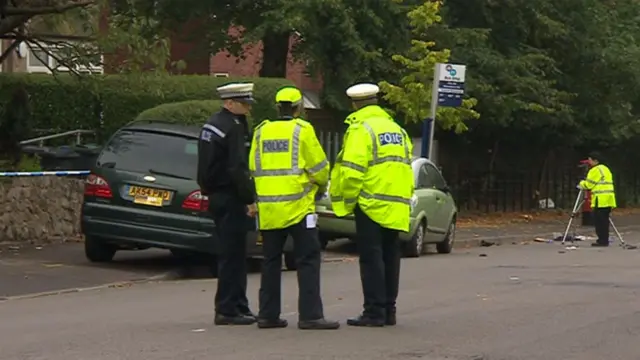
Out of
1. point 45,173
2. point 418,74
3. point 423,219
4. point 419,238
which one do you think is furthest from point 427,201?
point 418,74

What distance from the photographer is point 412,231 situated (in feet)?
61.8

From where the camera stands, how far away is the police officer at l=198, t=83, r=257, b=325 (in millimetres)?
9953

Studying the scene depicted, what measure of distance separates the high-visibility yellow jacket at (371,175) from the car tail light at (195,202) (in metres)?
4.85

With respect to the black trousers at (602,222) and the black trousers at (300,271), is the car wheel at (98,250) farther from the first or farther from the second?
the black trousers at (602,222)

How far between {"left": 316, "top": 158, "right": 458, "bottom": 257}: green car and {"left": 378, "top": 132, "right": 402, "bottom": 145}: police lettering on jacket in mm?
8091

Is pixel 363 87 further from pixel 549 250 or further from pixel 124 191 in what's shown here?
pixel 549 250

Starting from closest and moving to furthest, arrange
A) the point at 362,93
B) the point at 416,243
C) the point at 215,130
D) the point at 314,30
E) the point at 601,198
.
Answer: the point at 362,93, the point at 215,130, the point at 416,243, the point at 601,198, the point at 314,30

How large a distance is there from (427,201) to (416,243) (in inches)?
31.1

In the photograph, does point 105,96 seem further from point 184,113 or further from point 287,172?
point 287,172

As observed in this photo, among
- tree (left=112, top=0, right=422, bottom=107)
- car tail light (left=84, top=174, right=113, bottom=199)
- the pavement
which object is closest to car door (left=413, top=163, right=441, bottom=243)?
the pavement

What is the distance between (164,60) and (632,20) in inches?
722

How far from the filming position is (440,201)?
20.2 m

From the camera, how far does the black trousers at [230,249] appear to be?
1002 cm

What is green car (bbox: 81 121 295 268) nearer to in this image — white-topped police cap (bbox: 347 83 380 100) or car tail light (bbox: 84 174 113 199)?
car tail light (bbox: 84 174 113 199)
